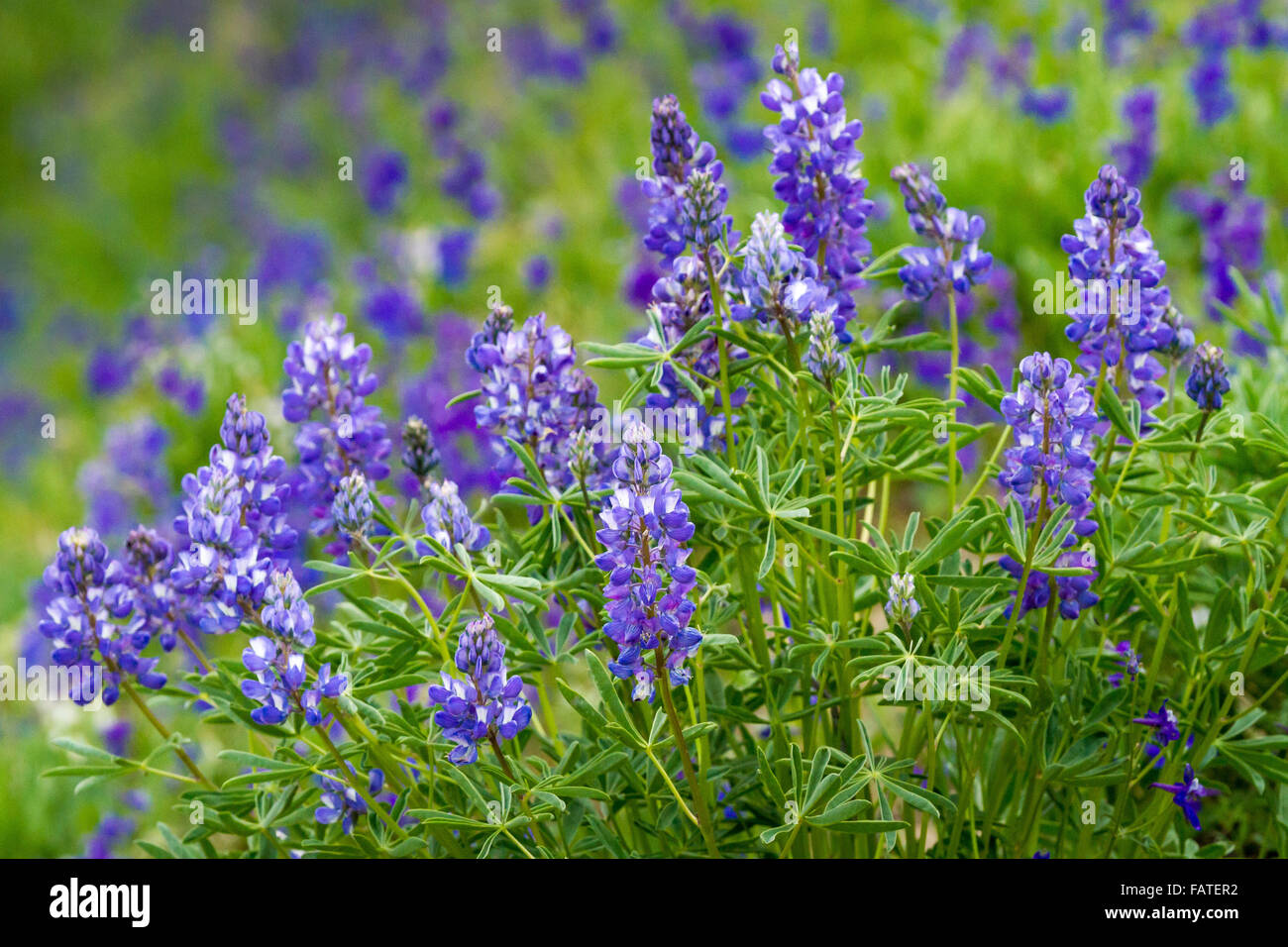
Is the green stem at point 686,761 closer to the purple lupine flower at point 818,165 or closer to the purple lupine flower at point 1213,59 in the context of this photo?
the purple lupine flower at point 818,165

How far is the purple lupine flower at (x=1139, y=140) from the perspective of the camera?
3814 millimetres

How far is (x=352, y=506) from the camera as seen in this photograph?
1700mm

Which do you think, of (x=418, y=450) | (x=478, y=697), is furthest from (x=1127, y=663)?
(x=418, y=450)

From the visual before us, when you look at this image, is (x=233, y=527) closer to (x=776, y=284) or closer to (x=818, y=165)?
(x=776, y=284)

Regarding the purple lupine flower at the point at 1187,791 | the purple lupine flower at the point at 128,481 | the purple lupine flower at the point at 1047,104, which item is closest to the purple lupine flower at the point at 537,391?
the purple lupine flower at the point at 1187,791

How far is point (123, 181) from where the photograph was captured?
27.9 ft

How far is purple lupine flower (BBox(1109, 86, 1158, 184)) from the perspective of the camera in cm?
381

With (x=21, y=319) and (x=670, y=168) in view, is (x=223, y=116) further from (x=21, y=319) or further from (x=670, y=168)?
(x=670, y=168)

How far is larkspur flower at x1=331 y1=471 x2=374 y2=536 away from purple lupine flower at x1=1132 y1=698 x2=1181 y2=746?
→ 1068 mm

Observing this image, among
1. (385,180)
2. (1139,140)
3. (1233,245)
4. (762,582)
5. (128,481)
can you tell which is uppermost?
(385,180)

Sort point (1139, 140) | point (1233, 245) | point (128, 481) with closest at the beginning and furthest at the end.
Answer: point (1233, 245) → point (1139, 140) → point (128, 481)

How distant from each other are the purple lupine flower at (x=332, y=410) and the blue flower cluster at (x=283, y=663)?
0.29 meters

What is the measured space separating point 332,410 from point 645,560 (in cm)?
69
